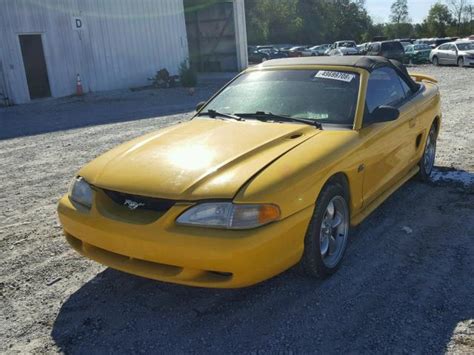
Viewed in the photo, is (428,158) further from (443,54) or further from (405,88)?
(443,54)

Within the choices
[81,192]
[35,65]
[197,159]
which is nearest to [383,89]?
[197,159]

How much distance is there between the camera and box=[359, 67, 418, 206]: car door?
12.9 ft

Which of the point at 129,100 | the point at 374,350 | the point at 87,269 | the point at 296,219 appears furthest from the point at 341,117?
the point at 129,100

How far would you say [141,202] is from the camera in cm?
311

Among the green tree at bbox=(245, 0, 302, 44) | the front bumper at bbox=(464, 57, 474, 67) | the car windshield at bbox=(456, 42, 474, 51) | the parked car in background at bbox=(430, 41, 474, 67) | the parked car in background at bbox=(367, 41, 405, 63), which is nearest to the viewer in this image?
the front bumper at bbox=(464, 57, 474, 67)

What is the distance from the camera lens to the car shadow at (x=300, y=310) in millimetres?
2811

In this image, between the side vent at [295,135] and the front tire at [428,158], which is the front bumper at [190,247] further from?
the front tire at [428,158]

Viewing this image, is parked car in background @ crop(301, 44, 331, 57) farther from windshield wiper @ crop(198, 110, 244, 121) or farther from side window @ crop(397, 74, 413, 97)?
windshield wiper @ crop(198, 110, 244, 121)

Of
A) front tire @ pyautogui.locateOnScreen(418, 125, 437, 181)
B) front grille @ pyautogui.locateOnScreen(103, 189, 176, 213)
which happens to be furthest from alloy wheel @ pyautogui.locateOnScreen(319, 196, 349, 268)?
front tire @ pyautogui.locateOnScreen(418, 125, 437, 181)

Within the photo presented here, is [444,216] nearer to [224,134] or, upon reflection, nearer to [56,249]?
[224,134]

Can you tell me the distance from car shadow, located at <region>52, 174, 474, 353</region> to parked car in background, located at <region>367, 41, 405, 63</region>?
2812cm

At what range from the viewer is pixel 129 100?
56.3ft

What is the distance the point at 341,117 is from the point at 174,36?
64.4 ft

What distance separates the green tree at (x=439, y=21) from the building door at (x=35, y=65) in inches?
2219
